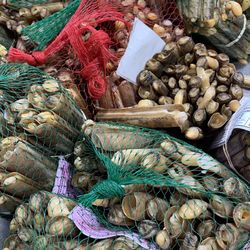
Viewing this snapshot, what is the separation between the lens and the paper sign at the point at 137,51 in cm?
225

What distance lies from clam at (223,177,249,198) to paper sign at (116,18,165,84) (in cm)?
76

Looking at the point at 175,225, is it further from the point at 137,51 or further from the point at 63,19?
the point at 63,19

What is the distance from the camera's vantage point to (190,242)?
1.65 m

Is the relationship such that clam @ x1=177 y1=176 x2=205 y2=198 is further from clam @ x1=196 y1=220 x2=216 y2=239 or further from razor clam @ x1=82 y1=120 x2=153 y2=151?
razor clam @ x1=82 y1=120 x2=153 y2=151

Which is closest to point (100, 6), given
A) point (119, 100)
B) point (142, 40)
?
point (142, 40)

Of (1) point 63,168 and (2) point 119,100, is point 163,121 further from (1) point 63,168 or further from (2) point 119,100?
(1) point 63,168

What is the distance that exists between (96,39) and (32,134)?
584 mm

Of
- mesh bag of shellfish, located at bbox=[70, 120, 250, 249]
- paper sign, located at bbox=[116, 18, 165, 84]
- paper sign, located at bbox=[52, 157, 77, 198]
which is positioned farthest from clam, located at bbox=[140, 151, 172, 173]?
paper sign, located at bbox=[116, 18, 165, 84]

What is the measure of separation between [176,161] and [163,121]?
0.97 feet

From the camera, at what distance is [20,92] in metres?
2.21

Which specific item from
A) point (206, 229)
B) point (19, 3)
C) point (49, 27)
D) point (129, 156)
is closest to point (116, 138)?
point (129, 156)

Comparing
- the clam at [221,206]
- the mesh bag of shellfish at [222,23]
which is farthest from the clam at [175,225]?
the mesh bag of shellfish at [222,23]

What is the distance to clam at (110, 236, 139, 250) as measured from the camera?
5.53 feet

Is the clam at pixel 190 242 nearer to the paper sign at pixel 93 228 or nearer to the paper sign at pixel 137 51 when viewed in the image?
the paper sign at pixel 93 228
